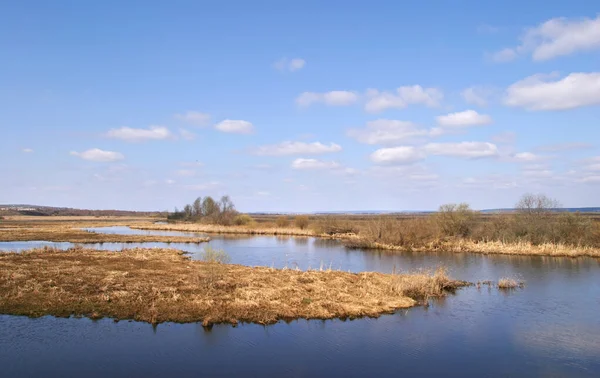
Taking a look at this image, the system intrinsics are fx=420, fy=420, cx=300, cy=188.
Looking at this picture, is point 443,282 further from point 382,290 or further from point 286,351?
point 286,351

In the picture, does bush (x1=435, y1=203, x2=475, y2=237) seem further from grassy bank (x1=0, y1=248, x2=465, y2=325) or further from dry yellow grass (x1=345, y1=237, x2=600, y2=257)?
grassy bank (x1=0, y1=248, x2=465, y2=325)

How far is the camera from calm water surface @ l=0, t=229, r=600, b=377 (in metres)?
12.7

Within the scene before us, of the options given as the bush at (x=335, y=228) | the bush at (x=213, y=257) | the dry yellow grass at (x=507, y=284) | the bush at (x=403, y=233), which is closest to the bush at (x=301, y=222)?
the bush at (x=335, y=228)

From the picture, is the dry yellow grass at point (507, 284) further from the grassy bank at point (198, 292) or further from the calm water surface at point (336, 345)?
the calm water surface at point (336, 345)

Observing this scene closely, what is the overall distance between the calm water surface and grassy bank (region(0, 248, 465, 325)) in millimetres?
935

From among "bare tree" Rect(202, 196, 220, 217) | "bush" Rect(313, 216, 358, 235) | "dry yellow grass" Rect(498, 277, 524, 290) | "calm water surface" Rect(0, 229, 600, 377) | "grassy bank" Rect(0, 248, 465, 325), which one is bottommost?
"calm water surface" Rect(0, 229, 600, 377)

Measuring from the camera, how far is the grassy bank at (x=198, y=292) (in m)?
17.5

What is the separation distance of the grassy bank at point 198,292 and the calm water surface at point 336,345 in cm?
94

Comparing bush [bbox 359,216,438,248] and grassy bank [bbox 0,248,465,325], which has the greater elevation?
bush [bbox 359,216,438,248]

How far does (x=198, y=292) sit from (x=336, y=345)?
27.4 ft

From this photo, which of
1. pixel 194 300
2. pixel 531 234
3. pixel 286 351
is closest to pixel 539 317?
pixel 286 351

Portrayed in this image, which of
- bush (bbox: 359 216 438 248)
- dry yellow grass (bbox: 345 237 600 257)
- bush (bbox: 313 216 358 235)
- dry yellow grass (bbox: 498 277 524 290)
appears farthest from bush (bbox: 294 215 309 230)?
dry yellow grass (bbox: 498 277 524 290)

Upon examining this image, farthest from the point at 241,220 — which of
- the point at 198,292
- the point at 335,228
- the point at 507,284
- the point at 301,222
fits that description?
the point at 198,292

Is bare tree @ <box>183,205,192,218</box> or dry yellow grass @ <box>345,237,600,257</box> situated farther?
bare tree @ <box>183,205,192,218</box>
